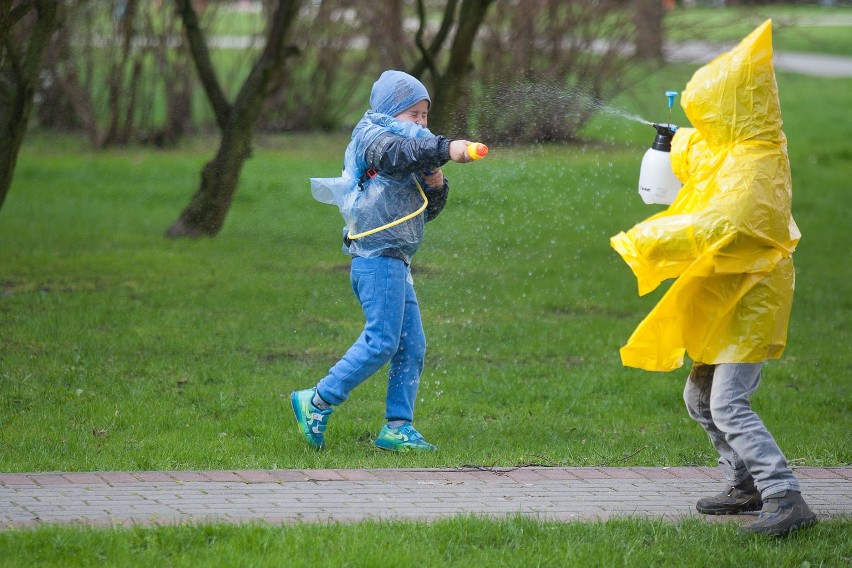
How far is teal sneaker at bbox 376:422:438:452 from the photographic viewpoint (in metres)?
5.57

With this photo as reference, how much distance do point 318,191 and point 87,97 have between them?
41.5 ft

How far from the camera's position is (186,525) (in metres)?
4.31

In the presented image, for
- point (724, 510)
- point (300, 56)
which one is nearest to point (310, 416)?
point (724, 510)

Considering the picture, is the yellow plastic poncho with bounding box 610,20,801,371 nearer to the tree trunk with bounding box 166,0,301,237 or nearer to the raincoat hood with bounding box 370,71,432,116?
the raincoat hood with bounding box 370,71,432,116

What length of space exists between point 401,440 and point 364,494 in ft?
2.32

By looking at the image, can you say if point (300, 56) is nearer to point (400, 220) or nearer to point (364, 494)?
point (400, 220)

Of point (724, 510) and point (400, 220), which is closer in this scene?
point (724, 510)

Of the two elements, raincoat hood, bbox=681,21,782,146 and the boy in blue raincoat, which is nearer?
raincoat hood, bbox=681,21,782,146

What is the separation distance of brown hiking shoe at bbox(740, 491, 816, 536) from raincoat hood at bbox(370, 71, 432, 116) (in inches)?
90.8

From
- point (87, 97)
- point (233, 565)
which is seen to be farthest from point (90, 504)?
point (87, 97)

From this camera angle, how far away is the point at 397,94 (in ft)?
17.5

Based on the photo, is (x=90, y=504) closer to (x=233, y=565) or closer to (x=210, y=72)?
(x=233, y=565)

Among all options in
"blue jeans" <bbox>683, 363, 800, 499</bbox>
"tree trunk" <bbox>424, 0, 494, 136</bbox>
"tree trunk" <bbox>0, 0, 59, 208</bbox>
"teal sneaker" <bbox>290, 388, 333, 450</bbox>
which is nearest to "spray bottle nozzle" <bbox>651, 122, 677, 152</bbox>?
"blue jeans" <bbox>683, 363, 800, 499</bbox>

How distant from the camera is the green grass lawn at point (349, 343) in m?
4.41
